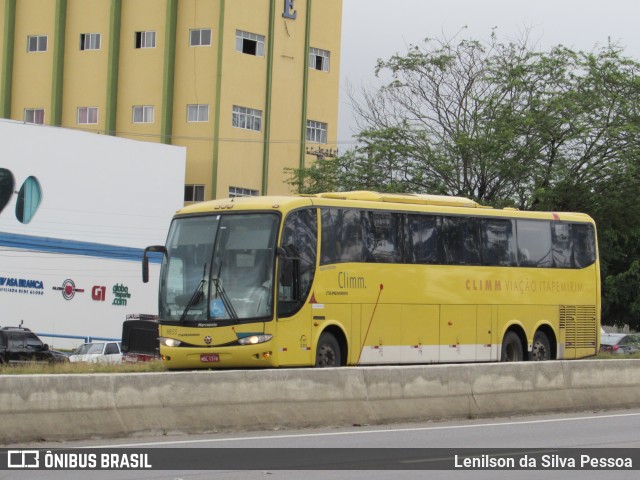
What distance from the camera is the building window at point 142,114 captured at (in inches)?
2479

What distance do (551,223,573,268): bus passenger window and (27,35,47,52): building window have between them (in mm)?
43978

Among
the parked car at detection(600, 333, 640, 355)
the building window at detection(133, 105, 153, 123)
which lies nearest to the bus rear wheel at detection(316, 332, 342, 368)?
the parked car at detection(600, 333, 640, 355)

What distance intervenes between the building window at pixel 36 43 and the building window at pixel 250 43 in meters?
11.7

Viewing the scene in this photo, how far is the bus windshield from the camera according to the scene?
849 inches

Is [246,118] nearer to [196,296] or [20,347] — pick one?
[20,347]

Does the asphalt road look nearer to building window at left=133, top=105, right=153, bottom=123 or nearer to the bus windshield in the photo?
the bus windshield

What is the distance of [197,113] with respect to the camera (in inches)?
2440

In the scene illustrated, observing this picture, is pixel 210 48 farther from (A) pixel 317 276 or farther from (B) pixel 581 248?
(A) pixel 317 276

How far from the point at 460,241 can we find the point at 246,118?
36942mm

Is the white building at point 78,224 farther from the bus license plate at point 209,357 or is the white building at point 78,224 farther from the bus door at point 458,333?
the bus license plate at point 209,357

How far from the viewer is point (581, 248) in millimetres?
28938

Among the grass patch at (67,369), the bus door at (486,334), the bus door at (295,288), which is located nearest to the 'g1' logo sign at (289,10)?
the bus door at (486,334)

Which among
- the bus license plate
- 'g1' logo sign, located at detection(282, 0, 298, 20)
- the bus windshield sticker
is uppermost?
'g1' logo sign, located at detection(282, 0, 298, 20)

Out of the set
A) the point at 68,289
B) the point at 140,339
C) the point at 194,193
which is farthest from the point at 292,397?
the point at 194,193
